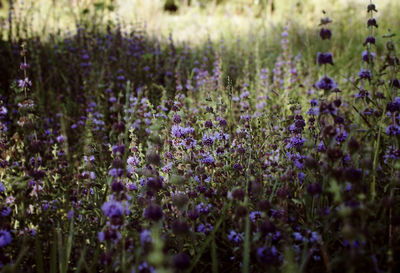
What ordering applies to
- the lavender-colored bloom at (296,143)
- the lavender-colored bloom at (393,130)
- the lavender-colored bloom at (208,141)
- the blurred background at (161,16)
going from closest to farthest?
the lavender-colored bloom at (393,130), the lavender-colored bloom at (296,143), the lavender-colored bloom at (208,141), the blurred background at (161,16)

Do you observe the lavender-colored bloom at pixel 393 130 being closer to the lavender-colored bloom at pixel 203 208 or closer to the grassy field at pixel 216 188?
the grassy field at pixel 216 188

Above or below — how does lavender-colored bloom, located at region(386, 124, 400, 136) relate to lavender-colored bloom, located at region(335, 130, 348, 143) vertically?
above

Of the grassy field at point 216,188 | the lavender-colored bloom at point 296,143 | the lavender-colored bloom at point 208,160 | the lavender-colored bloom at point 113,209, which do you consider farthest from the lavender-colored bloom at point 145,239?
the lavender-colored bloom at point 296,143

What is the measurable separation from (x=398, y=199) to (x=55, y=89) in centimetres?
421

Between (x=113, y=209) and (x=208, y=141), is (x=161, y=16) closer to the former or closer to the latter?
(x=208, y=141)

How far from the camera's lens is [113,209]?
115cm

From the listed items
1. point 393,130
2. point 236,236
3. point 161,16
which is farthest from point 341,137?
point 161,16

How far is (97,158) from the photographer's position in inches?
104

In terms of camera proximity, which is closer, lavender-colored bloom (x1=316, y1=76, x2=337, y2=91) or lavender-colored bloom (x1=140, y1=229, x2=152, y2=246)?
lavender-colored bloom (x1=140, y1=229, x2=152, y2=246)

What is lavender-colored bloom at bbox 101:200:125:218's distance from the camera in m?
1.15

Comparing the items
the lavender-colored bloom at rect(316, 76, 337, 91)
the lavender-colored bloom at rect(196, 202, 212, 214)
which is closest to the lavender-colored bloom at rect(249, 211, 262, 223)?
the lavender-colored bloom at rect(196, 202, 212, 214)

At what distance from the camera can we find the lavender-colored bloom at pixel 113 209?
1146mm

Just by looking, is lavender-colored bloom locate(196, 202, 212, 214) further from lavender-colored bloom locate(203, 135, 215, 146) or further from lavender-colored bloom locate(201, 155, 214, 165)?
lavender-colored bloom locate(203, 135, 215, 146)

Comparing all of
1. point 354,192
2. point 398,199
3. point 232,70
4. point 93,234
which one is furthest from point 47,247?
point 232,70
